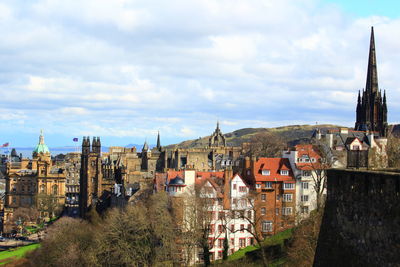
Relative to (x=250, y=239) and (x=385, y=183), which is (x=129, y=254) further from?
(x=385, y=183)

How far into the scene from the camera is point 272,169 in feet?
226

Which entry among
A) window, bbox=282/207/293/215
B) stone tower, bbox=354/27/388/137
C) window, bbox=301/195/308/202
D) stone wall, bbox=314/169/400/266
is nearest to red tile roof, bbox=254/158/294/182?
window, bbox=301/195/308/202

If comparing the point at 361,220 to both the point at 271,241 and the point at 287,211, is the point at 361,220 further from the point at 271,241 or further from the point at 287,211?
the point at 287,211

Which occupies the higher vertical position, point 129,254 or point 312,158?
point 312,158

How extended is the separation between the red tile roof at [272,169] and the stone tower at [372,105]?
220ft

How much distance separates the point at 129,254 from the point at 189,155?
68055 mm

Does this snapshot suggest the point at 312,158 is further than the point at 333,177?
Yes

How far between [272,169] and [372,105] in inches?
2965

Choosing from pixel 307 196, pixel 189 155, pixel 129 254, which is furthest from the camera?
pixel 189 155

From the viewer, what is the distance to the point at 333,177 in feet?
61.6

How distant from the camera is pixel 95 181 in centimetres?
12975

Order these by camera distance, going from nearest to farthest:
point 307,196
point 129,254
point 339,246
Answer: point 339,246, point 129,254, point 307,196

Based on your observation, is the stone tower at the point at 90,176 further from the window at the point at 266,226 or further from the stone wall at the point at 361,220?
the stone wall at the point at 361,220

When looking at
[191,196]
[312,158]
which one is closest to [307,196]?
[312,158]
